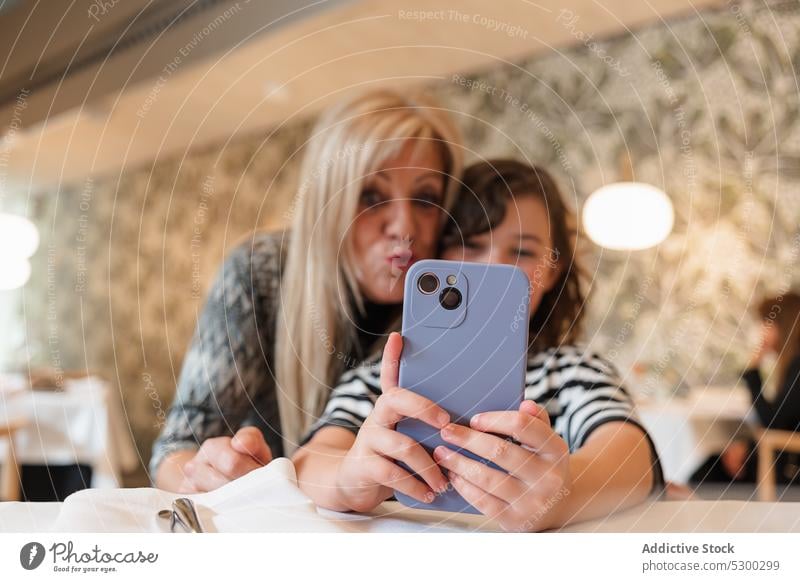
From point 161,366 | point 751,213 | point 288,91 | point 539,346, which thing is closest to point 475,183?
point 539,346

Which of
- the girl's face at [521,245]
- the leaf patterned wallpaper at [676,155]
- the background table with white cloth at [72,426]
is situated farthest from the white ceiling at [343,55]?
the girl's face at [521,245]

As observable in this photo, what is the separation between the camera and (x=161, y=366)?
7.44 ft

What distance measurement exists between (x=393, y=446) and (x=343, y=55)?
854mm

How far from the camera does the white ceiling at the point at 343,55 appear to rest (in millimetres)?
1077

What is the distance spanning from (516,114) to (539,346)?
4.09ft

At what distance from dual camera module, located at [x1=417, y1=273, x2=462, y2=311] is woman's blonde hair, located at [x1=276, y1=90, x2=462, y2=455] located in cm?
12

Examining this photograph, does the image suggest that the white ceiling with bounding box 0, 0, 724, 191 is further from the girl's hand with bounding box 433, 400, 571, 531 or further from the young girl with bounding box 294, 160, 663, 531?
the girl's hand with bounding box 433, 400, 571, 531

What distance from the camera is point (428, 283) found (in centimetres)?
26

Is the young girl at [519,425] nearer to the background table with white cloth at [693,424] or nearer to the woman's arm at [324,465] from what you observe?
the woman's arm at [324,465]

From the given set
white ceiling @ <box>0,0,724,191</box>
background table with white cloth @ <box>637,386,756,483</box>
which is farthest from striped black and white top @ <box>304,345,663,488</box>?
background table with white cloth @ <box>637,386,756,483</box>

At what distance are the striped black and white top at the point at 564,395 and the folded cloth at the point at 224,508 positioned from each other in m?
0.07

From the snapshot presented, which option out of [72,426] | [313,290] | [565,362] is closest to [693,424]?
[565,362]

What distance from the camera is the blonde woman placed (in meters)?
0.35

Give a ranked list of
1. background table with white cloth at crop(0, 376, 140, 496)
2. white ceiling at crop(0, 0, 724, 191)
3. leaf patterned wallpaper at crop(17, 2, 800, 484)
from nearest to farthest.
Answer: background table with white cloth at crop(0, 376, 140, 496) → white ceiling at crop(0, 0, 724, 191) → leaf patterned wallpaper at crop(17, 2, 800, 484)
